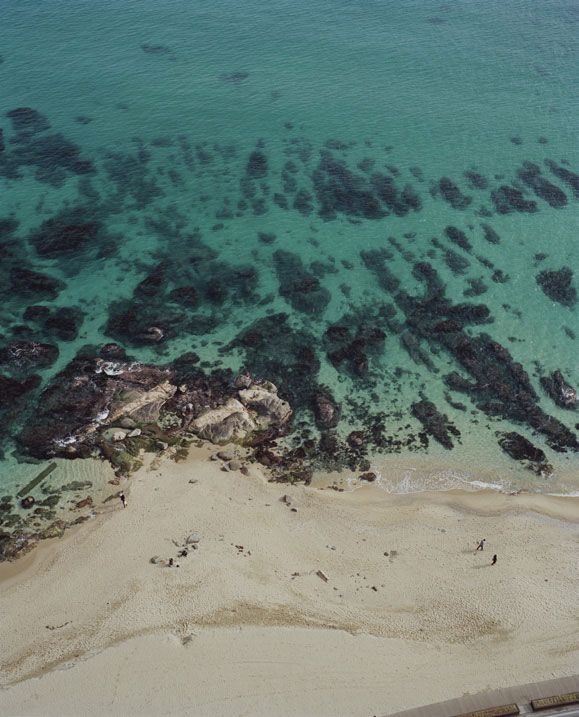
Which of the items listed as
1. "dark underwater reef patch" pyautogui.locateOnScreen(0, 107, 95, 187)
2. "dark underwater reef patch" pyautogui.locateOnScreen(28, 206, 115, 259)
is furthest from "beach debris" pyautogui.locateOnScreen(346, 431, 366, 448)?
"dark underwater reef patch" pyautogui.locateOnScreen(0, 107, 95, 187)

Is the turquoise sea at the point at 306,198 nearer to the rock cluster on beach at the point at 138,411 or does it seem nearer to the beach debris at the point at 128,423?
the rock cluster on beach at the point at 138,411

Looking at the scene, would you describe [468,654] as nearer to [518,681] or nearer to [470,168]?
[518,681]

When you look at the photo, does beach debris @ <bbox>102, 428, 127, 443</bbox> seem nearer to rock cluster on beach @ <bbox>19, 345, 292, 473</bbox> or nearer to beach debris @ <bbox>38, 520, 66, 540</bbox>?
rock cluster on beach @ <bbox>19, 345, 292, 473</bbox>

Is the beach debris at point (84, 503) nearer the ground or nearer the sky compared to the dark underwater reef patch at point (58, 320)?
nearer the ground

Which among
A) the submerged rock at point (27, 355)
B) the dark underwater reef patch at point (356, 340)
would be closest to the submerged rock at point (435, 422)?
the dark underwater reef patch at point (356, 340)

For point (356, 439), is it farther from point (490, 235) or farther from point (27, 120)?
point (27, 120)
